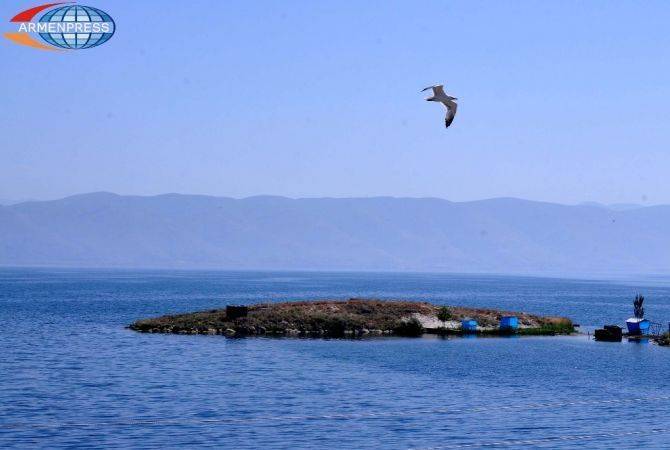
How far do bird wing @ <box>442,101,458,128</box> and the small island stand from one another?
2551 inches

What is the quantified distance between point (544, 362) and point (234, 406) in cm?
3489

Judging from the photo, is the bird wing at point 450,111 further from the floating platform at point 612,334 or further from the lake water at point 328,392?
the floating platform at point 612,334

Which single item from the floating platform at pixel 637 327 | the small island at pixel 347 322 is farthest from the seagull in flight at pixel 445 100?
the floating platform at pixel 637 327

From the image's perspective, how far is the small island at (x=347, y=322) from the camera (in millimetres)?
102125

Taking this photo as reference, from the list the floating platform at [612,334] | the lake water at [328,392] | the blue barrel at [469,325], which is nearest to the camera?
the lake water at [328,392]

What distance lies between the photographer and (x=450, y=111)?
1481 inches

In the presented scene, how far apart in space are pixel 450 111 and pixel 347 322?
69196 mm

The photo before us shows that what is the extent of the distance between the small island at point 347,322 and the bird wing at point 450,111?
64.8 m

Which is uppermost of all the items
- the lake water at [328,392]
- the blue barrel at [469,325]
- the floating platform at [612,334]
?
the blue barrel at [469,325]

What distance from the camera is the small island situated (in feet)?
335

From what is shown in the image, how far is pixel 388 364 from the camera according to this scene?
7856cm

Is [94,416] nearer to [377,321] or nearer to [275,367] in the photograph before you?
[275,367]

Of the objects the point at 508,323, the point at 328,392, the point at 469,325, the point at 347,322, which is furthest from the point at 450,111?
the point at 508,323

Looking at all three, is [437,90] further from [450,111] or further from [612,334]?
[612,334]
